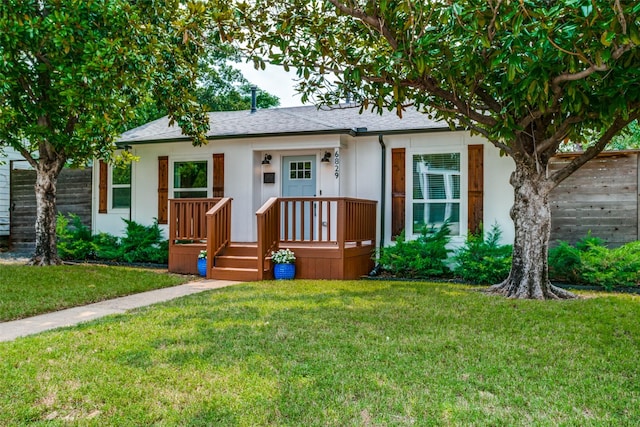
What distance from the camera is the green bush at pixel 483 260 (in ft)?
23.4

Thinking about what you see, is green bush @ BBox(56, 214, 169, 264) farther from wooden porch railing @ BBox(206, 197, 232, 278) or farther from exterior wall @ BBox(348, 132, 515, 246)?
exterior wall @ BBox(348, 132, 515, 246)

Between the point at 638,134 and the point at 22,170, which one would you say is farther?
the point at 638,134

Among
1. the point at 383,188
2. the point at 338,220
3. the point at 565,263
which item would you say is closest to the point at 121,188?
the point at 338,220

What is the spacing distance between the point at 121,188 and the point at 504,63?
8.77 metres

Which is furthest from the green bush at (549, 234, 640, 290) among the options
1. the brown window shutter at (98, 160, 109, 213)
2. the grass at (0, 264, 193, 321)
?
the brown window shutter at (98, 160, 109, 213)

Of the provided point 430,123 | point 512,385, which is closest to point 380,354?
point 512,385

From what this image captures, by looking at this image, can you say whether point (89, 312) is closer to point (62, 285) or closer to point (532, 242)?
point (62, 285)

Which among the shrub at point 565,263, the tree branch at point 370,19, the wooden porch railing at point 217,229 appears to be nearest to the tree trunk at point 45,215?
the wooden porch railing at point 217,229

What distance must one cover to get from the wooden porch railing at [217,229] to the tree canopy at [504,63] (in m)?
2.58

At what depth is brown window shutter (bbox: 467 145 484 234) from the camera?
316 inches

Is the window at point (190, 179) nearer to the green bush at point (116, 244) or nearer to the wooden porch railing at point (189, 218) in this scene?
the green bush at point (116, 244)

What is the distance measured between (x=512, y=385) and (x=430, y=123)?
6.19 m

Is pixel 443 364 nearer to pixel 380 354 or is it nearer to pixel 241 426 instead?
pixel 380 354

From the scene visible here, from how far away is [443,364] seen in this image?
3252 millimetres
